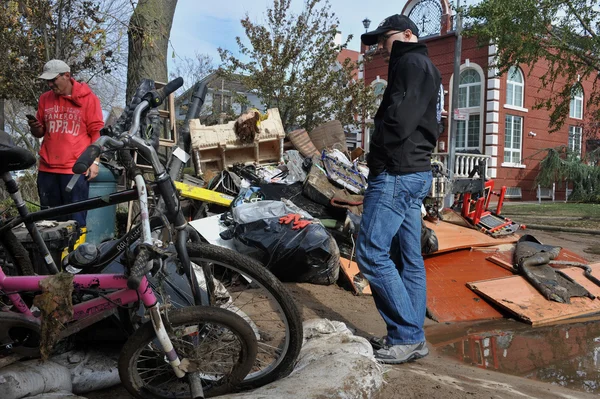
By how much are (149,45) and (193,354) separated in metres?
5.59

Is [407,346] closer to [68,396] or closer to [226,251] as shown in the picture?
[226,251]

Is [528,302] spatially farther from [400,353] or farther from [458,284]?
[400,353]

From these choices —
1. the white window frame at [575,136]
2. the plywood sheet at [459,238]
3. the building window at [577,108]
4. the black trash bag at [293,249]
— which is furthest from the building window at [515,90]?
the black trash bag at [293,249]

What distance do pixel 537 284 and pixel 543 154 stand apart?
1938 centimetres

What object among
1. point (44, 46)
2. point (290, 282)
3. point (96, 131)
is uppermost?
point (44, 46)

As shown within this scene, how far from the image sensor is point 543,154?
21359 mm

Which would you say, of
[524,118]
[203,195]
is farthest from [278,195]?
[524,118]

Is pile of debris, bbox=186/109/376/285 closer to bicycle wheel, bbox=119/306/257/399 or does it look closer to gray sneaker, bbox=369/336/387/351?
gray sneaker, bbox=369/336/387/351

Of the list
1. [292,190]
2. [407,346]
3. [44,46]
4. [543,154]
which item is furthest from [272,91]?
[543,154]

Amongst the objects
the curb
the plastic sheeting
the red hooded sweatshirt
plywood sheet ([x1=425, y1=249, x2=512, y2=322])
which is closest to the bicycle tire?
the plastic sheeting

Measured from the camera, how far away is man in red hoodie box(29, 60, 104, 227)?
403 cm

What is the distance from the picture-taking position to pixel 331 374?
205cm

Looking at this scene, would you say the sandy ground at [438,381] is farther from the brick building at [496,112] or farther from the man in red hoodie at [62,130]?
the brick building at [496,112]

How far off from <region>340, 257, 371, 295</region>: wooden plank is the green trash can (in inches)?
97.9
